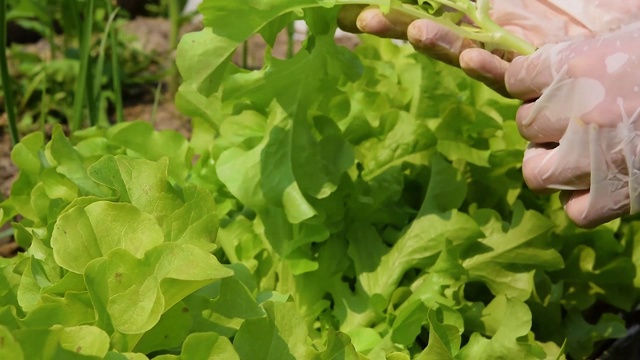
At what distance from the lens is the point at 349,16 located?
97 cm

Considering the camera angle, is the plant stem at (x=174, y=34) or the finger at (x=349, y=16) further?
the plant stem at (x=174, y=34)

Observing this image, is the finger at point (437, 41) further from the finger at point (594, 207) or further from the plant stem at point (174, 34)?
the plant stem at point (174, 34)

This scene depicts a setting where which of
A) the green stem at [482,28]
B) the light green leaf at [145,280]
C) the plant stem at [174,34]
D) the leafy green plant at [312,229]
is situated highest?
the green stem at [482,28]

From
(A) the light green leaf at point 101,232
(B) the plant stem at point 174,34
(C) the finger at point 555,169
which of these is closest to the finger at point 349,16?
(C) the finger at point 555,169

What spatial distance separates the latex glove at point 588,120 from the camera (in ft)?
2.81

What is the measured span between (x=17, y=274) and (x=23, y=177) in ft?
1.06

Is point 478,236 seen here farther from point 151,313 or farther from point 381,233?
point 151,313

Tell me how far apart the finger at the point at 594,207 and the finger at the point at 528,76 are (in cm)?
13

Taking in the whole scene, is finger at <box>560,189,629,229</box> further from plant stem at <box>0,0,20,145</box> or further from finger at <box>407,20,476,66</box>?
plant stem at <box>0,0,20,145</box>

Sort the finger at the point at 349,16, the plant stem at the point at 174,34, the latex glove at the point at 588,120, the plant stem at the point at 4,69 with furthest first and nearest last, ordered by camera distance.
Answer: the plant stem at the point at 174,34
the plant stem at the point at 4,69
the finger at the point at 349,16
the latex glove at the point at 588,120

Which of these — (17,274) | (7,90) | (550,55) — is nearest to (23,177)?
(7,90)

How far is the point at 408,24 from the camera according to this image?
949 millimetres

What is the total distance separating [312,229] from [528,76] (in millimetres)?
334

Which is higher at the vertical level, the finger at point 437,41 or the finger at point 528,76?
the finger at point 437,41
